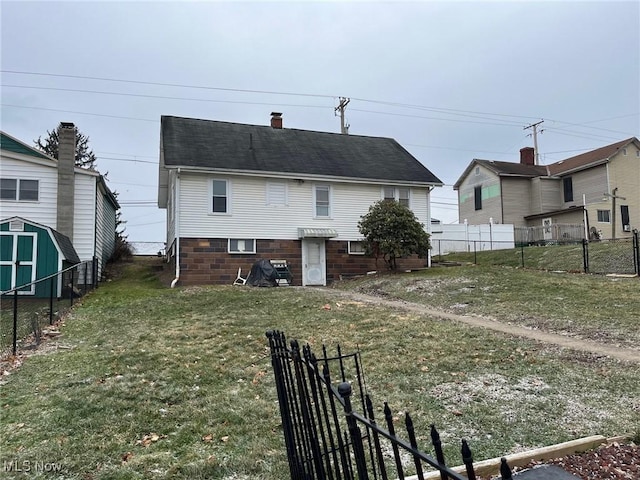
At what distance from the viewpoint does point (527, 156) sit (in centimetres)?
3825

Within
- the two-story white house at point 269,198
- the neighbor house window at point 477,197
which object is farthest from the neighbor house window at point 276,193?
the neighbor house window at point 477,197

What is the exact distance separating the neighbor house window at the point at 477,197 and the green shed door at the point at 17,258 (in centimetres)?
3036

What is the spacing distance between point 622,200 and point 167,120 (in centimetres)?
2884

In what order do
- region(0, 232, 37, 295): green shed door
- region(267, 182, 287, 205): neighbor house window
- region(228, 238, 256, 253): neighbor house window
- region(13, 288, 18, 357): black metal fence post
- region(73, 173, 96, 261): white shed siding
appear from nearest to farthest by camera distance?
1. region(13, 288, 18, 357): black metal fence post
2. region(0, 232, 37, 295): green shed door
3. region(73, 173, 96, 261): white shed siding
4. region(228, 238, 256, 253): neighbor house window
5. region(267, 182, 287, 205): neighbor house window

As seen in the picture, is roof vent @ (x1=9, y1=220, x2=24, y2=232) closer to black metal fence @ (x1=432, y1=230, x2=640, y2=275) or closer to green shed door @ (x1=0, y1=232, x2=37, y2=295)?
green shed door @ (x1=0, y1=232, x2=37, y2=295)

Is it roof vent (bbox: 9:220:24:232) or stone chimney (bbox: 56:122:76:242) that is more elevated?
stone chimney (bbox: 56:122:76:242)

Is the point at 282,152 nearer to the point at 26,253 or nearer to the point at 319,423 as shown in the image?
the point at 26,253

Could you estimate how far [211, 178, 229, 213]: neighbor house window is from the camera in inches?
697

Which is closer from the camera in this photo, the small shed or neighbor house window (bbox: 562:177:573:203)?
the small shed

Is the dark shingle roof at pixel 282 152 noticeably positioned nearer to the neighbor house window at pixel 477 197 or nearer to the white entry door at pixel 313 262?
the white entry door at pixel 313 262

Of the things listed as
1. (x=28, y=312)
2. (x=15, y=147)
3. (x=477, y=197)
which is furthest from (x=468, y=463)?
(x=477, y=197)

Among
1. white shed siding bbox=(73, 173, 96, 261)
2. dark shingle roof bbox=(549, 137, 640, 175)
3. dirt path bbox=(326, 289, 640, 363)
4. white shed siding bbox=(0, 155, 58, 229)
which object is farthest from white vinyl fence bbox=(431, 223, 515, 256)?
white shed siding bbox=(0, 155, 58, 229)

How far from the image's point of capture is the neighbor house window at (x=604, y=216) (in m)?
29.9

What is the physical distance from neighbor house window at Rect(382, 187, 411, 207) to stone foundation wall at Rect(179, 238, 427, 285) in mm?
2872
